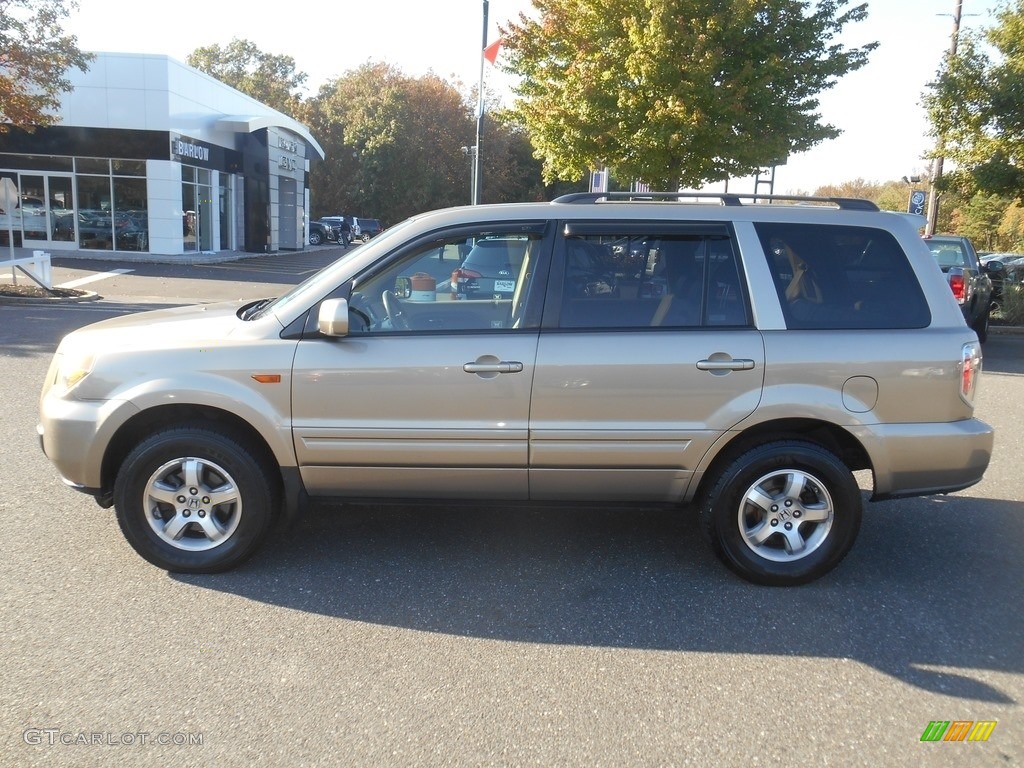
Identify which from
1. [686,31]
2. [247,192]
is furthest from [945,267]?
[247,192]

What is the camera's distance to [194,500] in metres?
4.23

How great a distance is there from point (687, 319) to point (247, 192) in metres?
32.4

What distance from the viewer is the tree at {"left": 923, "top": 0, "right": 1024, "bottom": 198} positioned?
1555cm

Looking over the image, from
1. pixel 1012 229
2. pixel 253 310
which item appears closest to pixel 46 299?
pixel 253 310

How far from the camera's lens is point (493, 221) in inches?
170

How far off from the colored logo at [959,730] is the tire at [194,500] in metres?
3.05

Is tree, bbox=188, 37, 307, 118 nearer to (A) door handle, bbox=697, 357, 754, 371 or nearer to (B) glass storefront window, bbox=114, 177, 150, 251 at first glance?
(B) glass storefront window, bbox=114, 177, 150, 251

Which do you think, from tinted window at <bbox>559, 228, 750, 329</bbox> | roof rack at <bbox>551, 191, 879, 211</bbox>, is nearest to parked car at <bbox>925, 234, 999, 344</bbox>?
roof rack at <bbox>551, 191, 879, 211</bbox>

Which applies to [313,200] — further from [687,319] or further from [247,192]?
[687,319]

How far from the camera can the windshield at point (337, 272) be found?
13.9 ft

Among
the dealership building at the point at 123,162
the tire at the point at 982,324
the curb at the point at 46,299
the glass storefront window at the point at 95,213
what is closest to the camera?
the tire at the point at 982,324

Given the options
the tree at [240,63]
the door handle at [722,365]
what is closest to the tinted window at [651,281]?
the door handle at [722,365]

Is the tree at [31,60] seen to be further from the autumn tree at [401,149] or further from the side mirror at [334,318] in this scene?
the autumn tree at [401,149]

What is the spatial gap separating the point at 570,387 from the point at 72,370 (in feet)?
8.20
